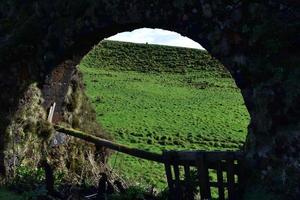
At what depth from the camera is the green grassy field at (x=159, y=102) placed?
19.4 meters

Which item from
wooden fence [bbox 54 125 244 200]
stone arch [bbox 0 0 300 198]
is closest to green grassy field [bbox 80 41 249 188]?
wooden fence [bbox 54 125 244 200]

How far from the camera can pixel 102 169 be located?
1138cm

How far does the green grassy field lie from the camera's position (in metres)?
19.4

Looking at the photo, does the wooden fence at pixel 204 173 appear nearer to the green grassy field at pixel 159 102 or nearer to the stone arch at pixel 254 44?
the stone arch at pixel 254 44

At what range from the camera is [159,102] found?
30172 mm

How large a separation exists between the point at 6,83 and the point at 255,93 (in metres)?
Answer: 5.32

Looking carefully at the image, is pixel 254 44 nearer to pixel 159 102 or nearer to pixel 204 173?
pixel 204 173

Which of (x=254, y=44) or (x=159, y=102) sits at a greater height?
(x=254, y=44)

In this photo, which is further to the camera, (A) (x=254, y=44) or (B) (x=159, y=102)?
Answer: (B) (x=159, y=102)

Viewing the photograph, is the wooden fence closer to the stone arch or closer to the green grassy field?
the stone arch

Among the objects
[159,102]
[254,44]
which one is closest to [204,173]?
[254,44]

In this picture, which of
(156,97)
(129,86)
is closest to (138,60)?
(129,86)

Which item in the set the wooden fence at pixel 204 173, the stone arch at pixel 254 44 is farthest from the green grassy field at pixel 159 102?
the stone arch at pixel 254 44

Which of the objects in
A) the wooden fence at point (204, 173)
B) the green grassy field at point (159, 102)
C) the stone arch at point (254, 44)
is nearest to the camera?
the stone arch at point (254, 44)
